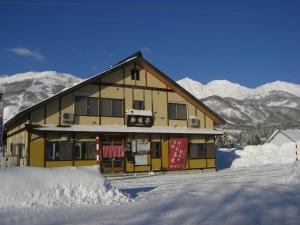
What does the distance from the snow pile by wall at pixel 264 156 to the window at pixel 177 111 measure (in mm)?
7397

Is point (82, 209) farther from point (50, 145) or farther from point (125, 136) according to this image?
point (125, 136)

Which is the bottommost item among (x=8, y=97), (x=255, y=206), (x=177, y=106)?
(x=255, y=206)

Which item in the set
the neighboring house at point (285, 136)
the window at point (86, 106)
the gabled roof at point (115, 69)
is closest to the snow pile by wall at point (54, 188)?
the gabled roof at point (115, 69)

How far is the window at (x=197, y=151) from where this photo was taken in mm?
26000

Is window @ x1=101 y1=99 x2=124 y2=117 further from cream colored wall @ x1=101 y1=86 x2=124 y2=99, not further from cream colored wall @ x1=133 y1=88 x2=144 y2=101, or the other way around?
cream colored wall @ x1=133 y1=88 x2=144 y2=101

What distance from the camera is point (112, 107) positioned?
23.8 metres

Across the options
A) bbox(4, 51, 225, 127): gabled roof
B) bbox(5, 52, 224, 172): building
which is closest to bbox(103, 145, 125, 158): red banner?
bbox(5, 52, 224, 172): building

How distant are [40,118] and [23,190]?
39.7 ft

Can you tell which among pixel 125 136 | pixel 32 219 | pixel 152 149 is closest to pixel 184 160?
pixel 152 149

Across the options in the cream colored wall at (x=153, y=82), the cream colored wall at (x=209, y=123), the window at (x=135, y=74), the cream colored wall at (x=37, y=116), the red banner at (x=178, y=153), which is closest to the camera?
the cream colored wall at (x=37, y=116)

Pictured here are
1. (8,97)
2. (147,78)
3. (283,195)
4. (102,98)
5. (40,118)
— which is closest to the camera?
(283,195)

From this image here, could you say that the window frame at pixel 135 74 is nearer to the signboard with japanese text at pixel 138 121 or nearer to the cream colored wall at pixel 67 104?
the signboard with japanese text at pixel 138 121

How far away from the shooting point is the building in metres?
21.4

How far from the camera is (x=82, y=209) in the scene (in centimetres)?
924
